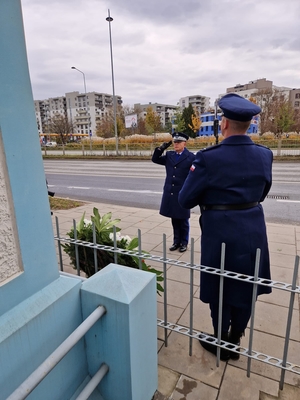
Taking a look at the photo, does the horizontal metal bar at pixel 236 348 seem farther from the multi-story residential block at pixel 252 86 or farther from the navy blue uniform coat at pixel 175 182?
the multi-story residential block at pixel 252 86

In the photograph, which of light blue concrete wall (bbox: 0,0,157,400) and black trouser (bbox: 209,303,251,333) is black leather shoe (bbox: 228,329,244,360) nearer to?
black trouser (bbox: 209,303,251,333)

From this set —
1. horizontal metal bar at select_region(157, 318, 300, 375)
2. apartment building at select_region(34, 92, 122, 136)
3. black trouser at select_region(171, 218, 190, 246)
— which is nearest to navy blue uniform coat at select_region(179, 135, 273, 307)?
horizontal metal bar at select_region(157, 318, 300, 375)

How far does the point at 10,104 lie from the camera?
1282mm

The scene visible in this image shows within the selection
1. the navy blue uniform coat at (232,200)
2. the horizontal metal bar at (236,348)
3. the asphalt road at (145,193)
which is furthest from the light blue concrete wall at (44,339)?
the asphalt road at (145,193)

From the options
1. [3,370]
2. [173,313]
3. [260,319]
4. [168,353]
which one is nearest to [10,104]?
[3,370]

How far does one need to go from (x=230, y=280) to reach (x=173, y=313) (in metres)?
1.01

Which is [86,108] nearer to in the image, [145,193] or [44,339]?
[145,193]

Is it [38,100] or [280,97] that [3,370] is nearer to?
[280,97]

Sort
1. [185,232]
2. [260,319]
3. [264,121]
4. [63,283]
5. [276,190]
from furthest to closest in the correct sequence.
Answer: [264,121], [276,190], [185,232], [260,319], [63,283]

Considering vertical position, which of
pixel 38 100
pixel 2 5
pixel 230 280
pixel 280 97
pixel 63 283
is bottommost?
pixel 230 280

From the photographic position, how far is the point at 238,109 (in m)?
1.77

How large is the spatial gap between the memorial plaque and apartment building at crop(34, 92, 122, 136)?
319ft

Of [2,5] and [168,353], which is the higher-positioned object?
[2,5]

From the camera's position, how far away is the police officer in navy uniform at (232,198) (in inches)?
72.2
